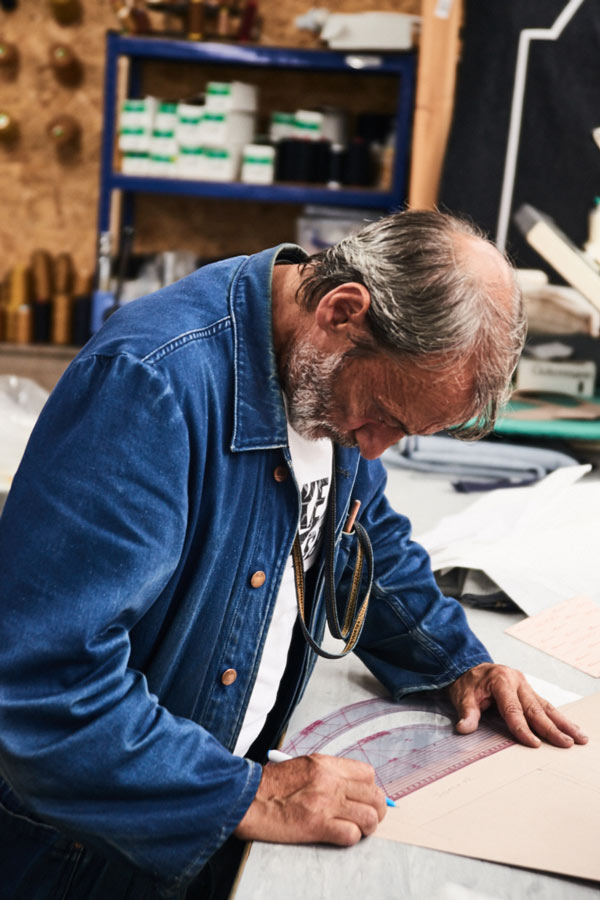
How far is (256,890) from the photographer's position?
0.79 m

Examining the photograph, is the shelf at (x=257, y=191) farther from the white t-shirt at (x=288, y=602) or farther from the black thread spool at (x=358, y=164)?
the white t-shirt at (x=288, y=602)

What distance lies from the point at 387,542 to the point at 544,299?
1292mm

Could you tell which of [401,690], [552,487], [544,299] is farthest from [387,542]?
[544,299]

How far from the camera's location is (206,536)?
0.94m

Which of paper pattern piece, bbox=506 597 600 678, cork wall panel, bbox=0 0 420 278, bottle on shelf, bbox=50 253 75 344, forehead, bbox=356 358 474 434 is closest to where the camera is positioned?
forehead, bbox=356 358 474 434

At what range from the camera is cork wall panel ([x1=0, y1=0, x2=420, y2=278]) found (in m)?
3.69

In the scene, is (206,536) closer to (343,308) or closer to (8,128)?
(343,308)

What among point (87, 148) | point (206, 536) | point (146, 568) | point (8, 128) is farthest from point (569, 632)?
point (8, 128)

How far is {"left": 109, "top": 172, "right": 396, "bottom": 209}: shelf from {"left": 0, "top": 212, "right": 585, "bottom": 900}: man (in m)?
2.34

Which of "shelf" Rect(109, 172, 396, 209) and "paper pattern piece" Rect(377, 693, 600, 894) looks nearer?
"paper pattern piece" Rect(377, 693, 600, 894)

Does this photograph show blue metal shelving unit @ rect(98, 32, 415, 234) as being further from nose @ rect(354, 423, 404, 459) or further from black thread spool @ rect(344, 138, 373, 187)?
nose @ rect(354, 423, 404, 459)

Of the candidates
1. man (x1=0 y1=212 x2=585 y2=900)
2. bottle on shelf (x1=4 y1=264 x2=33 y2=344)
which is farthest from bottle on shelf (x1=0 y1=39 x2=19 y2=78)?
man (x1=0 y1=212 x2=585 y2=900)

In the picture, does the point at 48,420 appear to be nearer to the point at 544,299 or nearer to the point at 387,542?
the point at 387,542

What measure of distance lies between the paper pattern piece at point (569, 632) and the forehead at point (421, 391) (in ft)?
1.67
